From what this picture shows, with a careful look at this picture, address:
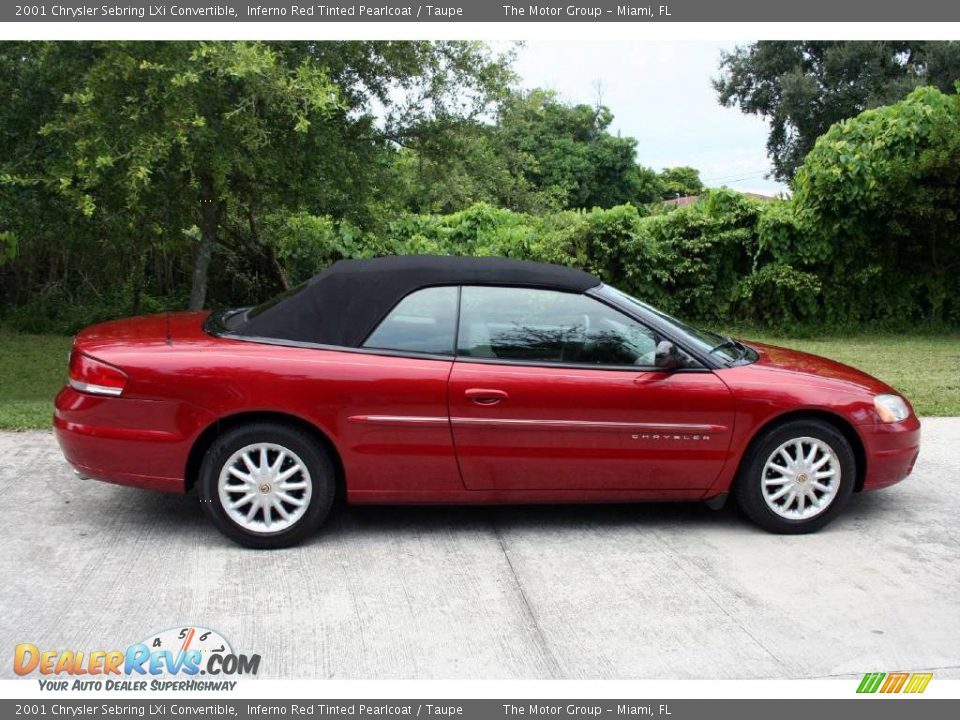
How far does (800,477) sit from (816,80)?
106 ft

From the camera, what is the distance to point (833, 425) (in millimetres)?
5156

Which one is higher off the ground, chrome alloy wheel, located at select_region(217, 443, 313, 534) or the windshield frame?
the windshield frame

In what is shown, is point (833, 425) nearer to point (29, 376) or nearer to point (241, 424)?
point (241, 424)

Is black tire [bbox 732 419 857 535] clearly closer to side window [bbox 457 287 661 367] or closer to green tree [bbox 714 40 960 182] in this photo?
side window [bbox 457 287 661 367]

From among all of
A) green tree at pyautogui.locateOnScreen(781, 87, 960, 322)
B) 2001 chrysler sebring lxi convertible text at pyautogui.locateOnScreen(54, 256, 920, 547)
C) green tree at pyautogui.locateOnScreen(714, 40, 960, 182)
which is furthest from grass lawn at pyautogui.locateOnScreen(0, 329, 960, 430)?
green tree at pyautogui.locateOnScreen(714, 40, 960, 182)

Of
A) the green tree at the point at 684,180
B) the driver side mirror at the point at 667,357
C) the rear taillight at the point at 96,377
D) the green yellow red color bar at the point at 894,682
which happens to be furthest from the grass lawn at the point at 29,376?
the green tree at the point at 684,180

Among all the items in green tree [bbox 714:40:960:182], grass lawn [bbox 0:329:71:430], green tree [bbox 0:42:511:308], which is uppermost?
green tree [bbox 714:40:960:182]

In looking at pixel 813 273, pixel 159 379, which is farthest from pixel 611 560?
pixel 813 273

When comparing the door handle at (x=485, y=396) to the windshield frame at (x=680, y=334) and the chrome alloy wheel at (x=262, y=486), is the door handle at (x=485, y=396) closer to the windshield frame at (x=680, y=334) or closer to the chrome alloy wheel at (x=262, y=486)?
the windshield frame at (x=680, y=334)

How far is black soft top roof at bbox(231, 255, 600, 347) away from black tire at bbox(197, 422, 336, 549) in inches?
20.6

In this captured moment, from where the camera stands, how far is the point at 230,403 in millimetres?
4660

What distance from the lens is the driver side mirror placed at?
492cm

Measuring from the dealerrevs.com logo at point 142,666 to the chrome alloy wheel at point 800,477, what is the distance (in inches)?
112
